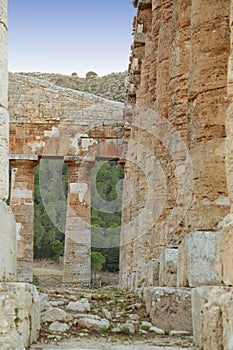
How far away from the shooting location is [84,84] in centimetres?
4356

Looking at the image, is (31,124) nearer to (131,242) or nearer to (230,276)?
(131,242)

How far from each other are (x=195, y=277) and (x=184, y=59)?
191 inches

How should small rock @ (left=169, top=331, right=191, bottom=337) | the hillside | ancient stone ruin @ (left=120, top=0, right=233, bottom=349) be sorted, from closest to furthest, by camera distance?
1. ancient stone ruin @ (left=120, top=0, right=233, bottom=349)
2. small rock @ (left=169, top=331, right=191, bottom=337)
3. the hillside

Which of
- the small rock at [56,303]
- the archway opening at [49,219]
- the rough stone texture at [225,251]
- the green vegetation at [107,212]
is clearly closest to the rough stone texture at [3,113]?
the rough stone texture at [225,251]

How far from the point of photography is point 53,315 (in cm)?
812

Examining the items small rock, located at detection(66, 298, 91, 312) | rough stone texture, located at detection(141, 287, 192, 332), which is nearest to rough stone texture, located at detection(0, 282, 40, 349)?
rough stone texture, located at detection(141, 287, 192, 332)

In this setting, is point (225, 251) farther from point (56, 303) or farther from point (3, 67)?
point (56, 303)

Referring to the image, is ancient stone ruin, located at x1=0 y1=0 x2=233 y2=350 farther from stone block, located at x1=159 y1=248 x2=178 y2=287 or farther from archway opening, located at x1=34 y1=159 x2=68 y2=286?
archway opening, located at x1=34 y1=159 x2=68 y2=286

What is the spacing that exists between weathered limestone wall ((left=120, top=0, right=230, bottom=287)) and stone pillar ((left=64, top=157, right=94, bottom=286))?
16.1 ft

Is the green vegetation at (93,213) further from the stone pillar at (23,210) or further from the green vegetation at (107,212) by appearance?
the stone pillar at (23,210)

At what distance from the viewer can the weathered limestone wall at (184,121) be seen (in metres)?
7.44

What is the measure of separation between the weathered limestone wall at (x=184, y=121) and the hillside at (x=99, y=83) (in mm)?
21915

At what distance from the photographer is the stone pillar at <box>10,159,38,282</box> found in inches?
866

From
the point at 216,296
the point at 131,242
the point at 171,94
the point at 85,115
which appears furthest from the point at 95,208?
the point at 216,296
